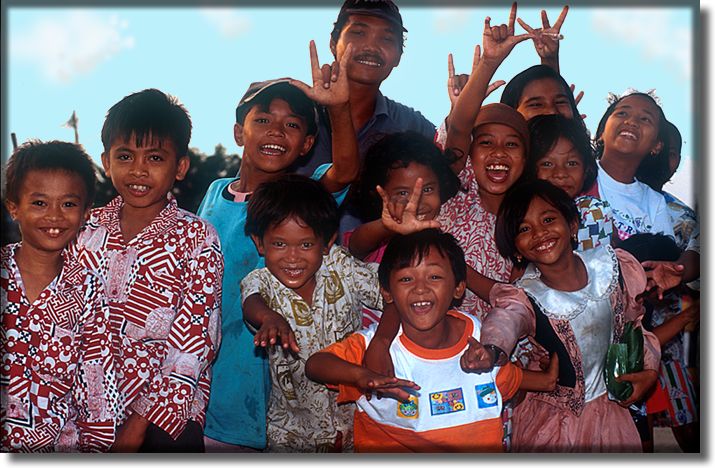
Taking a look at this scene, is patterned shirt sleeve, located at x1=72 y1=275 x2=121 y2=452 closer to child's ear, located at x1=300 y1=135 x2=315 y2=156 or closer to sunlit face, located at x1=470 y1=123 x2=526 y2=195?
child's ear, located at x1=300 y1=135 x2=315 y2=156

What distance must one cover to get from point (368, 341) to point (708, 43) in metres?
2.04

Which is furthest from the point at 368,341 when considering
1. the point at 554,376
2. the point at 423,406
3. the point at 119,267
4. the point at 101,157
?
the point at 101,157

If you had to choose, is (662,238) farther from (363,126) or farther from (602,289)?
(363,126)

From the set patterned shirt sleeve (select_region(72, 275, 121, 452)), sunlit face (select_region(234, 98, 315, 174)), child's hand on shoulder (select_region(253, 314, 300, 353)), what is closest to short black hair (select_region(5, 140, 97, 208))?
patterned shirt sleeve (select_region(72, 275, 121, 452))

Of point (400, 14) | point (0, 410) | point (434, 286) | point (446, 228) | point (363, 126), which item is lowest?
point (0, 410)

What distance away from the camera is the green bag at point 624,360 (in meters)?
4.07

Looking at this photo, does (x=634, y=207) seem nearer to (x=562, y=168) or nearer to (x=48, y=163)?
(x=562, y=168)

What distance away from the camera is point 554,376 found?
4.04 m

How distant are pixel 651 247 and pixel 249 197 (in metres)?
1.79

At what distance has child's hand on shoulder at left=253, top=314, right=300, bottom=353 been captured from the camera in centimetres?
375

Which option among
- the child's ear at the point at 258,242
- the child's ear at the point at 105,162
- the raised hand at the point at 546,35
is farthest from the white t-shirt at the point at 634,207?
the child's ear at the point at 105,162

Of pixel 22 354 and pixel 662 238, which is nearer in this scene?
pixel 22 354

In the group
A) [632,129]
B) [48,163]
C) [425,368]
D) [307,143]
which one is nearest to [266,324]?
[425,368]

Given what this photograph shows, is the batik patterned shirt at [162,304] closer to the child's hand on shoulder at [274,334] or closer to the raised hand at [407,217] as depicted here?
the child's hand on shoulder at [274,334]
